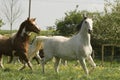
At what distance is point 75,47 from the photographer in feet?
54.5

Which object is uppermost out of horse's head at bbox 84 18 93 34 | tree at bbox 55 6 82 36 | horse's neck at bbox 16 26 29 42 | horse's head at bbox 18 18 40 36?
horse's head at bbox 84 18 93 34

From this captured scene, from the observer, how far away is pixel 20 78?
1338 cm

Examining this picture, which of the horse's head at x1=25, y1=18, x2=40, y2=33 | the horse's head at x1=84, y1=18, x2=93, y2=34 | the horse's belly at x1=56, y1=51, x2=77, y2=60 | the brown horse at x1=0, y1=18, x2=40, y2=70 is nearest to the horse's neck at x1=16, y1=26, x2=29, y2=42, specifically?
the brown horse at x1=0, y1=18, x2=40, y2=70

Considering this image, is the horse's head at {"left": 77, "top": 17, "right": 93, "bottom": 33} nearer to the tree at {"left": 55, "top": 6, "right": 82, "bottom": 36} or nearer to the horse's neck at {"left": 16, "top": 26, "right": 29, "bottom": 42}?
the horse's neck at {"left": 16, "top": 26, "right": 29, "bottom": 42}

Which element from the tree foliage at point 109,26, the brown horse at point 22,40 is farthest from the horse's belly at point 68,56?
the tree foliage at point 109,26

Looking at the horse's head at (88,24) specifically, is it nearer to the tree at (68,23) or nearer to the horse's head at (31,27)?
the horse's head at (31,27)

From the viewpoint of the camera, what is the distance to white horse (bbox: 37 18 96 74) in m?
16.3

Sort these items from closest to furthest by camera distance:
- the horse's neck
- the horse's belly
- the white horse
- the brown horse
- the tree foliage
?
the white horse
the horse's belly
the brown horse
the horse's neck
the tree foliage

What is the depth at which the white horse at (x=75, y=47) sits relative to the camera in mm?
16297

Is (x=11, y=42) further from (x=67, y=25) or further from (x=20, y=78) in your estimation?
(x=67, y=25)

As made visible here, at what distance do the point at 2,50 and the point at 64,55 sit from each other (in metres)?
3.38

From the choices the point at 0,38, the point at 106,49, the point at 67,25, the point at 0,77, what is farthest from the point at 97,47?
the point at 0,77

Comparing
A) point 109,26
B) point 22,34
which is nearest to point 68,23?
point 109,26

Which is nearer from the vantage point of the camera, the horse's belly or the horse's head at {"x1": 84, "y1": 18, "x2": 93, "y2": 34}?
the horse's head at {"x1": 84, "y1": 18, "x2": 93, "y2": 34}
